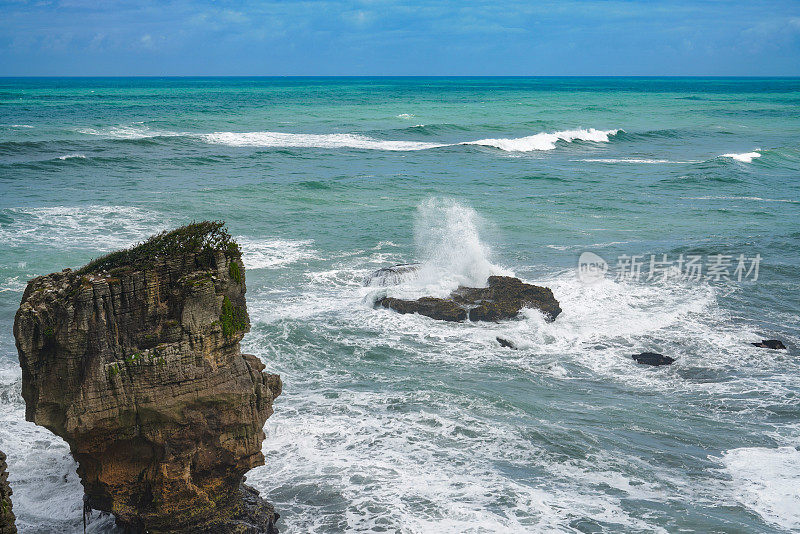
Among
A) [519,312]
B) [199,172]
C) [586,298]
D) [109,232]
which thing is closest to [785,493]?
[519,312]

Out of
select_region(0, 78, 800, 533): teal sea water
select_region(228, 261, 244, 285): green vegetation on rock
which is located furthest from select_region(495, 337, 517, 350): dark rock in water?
select_region(228, 261, 244, 285): green vegetation on rock

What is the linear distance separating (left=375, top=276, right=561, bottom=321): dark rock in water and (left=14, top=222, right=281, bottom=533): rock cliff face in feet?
32.7

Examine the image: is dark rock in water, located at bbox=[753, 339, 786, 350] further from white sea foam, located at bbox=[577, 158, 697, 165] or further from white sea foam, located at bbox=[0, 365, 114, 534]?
white sea foam, located at bbox=[577, 158, 697, 165]

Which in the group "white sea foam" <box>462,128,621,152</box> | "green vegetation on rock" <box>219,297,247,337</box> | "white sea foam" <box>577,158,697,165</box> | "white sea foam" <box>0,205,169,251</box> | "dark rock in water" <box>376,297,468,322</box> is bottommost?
"dark rock in water" <box>376,297,468,322</box>

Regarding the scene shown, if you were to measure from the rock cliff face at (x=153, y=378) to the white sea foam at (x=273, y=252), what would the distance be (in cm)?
1437

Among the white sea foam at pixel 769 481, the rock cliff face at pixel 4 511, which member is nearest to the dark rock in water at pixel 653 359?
the white sea foam at pixel 769 481

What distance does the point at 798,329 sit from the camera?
63.1ft

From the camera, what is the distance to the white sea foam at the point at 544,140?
2261 inches

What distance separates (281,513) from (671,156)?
4782cm

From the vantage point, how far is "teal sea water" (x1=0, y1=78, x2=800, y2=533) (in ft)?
37.3

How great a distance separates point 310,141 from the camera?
58.2m

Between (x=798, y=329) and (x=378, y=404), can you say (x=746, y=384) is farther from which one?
(x=378, y=404)

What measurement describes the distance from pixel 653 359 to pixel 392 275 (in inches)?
314

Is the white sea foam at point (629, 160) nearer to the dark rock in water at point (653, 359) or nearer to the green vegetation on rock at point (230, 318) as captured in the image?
the dark rock in water at point (653, 359)
